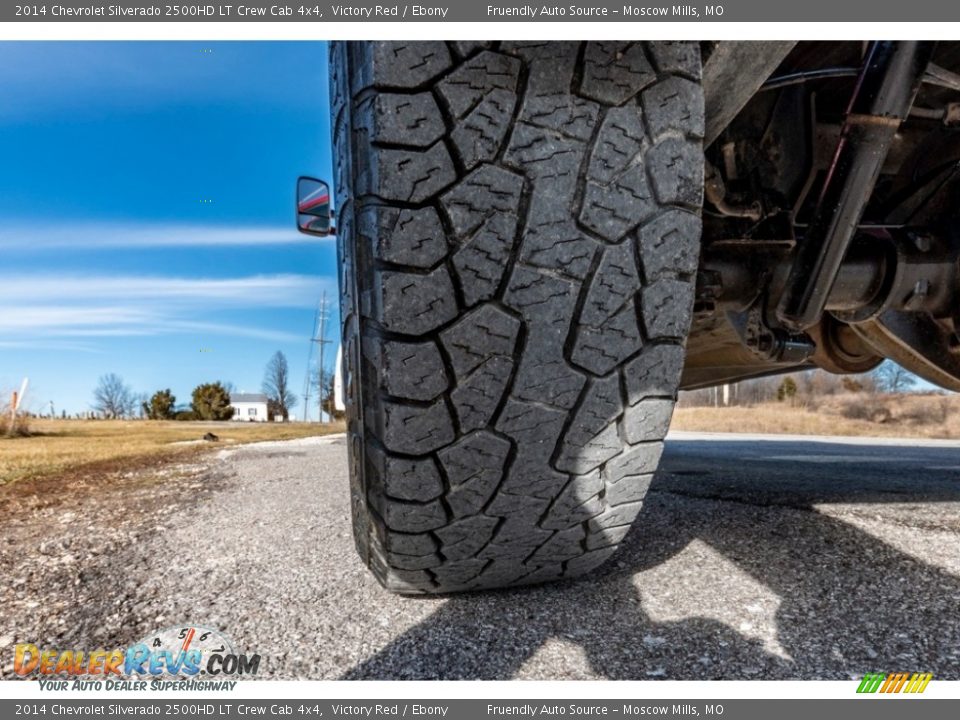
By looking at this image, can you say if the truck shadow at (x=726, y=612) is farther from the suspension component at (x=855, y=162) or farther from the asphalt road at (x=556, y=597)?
the suspension component at (x=855, y=162)

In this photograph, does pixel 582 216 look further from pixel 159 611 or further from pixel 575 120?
pixel 159 611

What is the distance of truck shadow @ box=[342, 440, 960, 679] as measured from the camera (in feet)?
3.13

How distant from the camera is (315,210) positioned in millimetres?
1294

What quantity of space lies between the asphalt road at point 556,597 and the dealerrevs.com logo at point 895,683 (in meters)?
0.02

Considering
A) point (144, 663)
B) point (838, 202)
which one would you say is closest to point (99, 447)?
point (144, 663)

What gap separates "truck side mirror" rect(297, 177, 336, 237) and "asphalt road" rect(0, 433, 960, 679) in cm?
83

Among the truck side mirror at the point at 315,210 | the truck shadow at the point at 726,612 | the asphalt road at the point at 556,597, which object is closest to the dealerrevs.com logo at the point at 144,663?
the asphalt road at the point at 556,597

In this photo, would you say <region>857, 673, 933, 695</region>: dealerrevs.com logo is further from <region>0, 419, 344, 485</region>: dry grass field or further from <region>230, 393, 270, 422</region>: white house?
<region>230, 393, 270, 422</region>: white house

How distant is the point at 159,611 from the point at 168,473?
2.59m

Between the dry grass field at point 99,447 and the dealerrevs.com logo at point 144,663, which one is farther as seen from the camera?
the dry grass field at point 99,447

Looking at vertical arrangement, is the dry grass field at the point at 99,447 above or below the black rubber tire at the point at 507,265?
below

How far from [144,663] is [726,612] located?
1077mm

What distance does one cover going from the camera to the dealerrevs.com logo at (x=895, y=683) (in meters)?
0.89

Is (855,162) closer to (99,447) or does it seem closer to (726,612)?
(726,612)
